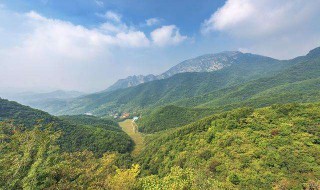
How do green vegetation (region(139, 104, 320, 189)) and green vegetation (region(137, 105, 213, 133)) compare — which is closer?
green vegetation (region(139, 104, 320, 189))

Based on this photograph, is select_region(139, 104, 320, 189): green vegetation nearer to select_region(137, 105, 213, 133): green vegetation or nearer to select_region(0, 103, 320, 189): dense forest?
select_region(0, 103, 320, 189): dense forest

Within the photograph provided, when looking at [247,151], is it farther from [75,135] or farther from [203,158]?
[75,135]

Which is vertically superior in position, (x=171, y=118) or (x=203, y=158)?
(x=171, y=118)

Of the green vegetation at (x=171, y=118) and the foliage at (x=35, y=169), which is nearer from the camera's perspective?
the foliage at (x=35, y=169)

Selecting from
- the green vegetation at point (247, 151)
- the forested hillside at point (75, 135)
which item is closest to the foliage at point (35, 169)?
the green vegetation at point (247, 151)

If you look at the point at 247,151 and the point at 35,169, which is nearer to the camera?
the point at 35,169

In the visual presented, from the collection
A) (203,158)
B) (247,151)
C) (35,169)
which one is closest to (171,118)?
(203,158)

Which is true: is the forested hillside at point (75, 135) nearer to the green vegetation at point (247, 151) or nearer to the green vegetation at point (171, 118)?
the green vegetation at point (247, 151)

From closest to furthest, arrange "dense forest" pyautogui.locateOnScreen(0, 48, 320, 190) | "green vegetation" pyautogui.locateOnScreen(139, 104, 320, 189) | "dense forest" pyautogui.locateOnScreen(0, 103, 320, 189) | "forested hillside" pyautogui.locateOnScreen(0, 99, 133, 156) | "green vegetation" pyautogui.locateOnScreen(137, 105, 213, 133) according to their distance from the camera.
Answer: "dense forest" pyautogui.locateOnScreen(0, 103, 320, 189) → "dense forest" pyautogui.locateOnScreen(0, 48, 320, 190) → "green vegetation" pyautogui.locateOnScreen(139, 104, 320, 189) → "forested hillside" pyautogui.locateOnScreen(0, 99, 133, 156) → "green vegetation" pyautogui.locateOnScreen(137, 105, 213, 133)

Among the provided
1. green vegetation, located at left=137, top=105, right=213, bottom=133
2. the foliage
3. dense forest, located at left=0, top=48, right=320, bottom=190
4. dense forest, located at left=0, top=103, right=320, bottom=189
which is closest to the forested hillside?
dense forest, located at left=0, top=48, right=320, bottom=190
